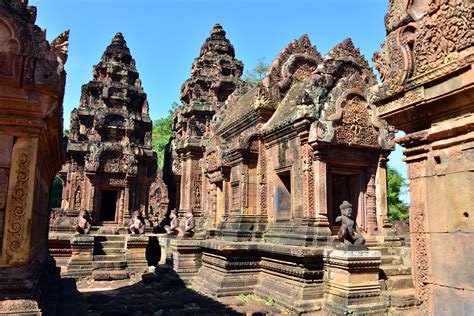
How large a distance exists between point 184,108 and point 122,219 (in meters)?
6.35

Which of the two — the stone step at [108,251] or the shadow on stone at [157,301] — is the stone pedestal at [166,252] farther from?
the stone step at [108,251]

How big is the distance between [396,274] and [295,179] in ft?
10.3

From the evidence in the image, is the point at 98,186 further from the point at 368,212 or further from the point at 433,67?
the point at 433,67

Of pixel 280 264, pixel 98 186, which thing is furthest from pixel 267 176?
pixel 98 186

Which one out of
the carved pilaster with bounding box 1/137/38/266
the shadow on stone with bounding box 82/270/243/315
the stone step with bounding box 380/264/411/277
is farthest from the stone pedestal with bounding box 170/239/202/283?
the carved pilaster with bounding box 1/137/38/266

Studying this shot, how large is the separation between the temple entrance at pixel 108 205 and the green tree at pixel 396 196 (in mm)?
18798

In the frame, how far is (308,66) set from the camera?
38.4 feet

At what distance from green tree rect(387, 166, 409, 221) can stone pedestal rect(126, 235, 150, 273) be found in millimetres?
19353

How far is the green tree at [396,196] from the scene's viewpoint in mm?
27922

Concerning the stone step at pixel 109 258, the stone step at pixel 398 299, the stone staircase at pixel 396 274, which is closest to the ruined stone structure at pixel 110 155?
the stone step at pixel 109 258

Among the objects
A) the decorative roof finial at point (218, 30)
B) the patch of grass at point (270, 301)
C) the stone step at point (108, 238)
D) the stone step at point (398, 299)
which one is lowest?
the patch of grass at point (270, 301)

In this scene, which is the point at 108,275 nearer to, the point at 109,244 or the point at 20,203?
the point at 109,244

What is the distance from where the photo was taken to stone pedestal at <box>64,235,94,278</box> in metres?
13.2

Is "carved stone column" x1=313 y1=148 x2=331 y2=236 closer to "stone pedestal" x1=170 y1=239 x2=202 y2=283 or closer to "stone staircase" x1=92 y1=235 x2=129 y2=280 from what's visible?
"stone pedestal" x1=170 y1=239 x2=202 y2=283
